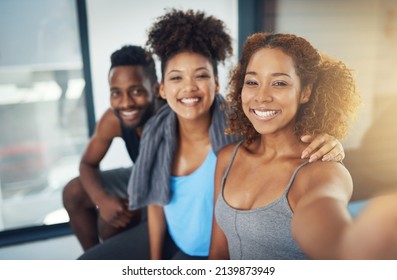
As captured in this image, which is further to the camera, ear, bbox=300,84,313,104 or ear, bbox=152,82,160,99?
ear, bbox=152,82,160,99

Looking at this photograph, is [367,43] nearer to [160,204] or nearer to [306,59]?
[306,59]

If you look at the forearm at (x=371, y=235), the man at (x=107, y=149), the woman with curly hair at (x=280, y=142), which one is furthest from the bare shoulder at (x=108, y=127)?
the forearm at (x=371, y=235)

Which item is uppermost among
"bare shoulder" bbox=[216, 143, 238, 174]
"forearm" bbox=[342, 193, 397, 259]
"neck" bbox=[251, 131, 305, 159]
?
"neck" bbox=[251, 131, 305, 159]

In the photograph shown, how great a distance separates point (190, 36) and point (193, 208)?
52 cm

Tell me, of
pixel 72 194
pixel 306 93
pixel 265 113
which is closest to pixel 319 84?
pixel 306 93

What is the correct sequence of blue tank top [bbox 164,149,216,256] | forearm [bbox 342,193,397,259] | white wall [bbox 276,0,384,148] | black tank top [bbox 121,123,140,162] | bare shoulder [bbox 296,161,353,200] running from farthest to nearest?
black tank top [bbox 121,123,140,162]
blue tank top [bbox 164,149,216,256]
white wall [bbox 276,0,384,148]
bare shoulder [bbox 296,161,353,200]
forearm [bbox 342,193,397,259]

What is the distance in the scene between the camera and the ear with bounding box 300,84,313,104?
87cm

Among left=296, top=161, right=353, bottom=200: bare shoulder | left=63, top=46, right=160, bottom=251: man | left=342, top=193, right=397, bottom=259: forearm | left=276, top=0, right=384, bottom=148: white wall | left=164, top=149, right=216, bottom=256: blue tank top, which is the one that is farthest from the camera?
left=63, top=46, right=160, bottom=251: man

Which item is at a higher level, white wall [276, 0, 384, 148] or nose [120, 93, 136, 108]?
white wall [276, 0, 384, 148]

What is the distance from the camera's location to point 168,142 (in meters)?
1.17

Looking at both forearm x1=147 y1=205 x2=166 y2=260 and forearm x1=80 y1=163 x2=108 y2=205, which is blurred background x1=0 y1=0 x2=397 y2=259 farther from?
forearm x1=147 y1=205 x2=166 y2=260

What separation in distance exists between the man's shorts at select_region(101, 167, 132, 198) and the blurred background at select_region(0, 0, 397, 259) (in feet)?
0.13

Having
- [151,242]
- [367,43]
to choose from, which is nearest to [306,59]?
[367,43]

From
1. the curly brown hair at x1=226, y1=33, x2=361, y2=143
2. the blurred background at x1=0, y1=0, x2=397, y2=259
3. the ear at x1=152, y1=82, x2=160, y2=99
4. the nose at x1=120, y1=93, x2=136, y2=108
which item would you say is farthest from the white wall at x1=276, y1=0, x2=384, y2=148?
the nose at x1=120, y1=93, x2=136, y2=108
